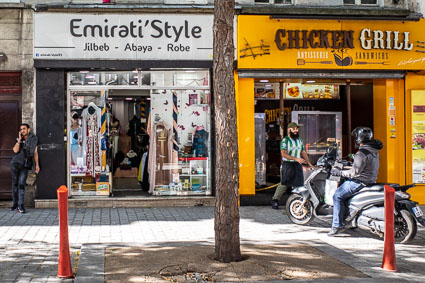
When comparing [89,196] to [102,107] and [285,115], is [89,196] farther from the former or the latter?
[285,115]

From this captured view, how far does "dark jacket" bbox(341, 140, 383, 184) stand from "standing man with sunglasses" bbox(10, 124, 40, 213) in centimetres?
686

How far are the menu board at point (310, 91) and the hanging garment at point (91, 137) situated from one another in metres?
4.73

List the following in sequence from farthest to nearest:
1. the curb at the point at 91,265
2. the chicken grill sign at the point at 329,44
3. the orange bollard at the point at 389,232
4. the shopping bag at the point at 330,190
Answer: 1. the chicken grill sign at the point at 329,44
2. the shopping bag at the point at 330,190
3. the orange bollard at the point at 389,232
4. the curb at the point at 91,265

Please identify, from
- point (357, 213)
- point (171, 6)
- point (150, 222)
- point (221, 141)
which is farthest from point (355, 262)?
point (171, 6)

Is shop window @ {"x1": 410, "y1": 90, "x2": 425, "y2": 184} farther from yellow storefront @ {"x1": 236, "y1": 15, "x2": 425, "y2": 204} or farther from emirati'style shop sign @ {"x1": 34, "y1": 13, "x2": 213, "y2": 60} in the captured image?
emirati'style shop sign @ {"x1": 34, "y1": 13, "x2": 213, "y2": 60}

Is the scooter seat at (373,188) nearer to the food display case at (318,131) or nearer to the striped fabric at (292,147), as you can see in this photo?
the striped fabric at (292,147)

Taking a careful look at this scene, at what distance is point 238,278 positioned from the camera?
6152 millimetres

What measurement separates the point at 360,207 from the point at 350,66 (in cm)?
511

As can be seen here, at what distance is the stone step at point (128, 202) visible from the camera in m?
12.2

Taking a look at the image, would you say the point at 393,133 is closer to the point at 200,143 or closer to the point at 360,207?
the point at 200,143

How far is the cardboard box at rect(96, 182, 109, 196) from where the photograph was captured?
504 inches

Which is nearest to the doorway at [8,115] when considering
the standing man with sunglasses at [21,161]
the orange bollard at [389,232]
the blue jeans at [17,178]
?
the standing man with sunglasses at [21,161]

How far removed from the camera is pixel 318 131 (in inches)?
560

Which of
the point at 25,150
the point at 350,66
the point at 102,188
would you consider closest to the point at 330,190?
the point at 350,66
